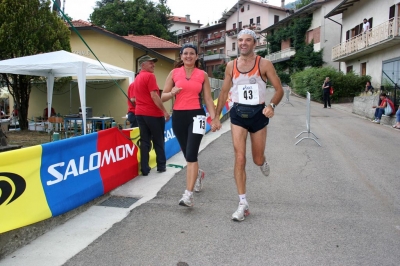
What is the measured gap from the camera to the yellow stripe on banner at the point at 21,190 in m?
3.23

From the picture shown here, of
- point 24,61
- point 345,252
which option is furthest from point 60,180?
point 24,61

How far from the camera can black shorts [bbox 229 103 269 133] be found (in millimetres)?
4191

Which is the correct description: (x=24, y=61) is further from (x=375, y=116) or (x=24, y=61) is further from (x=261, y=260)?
(x=375, y=116)

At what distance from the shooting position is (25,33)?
44.9ft

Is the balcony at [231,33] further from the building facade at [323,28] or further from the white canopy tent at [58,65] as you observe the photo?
the white canopy tent at [58,65]

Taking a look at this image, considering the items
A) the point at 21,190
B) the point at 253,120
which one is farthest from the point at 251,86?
the point at 21,190

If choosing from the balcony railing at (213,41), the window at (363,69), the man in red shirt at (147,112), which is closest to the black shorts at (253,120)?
the man in red shirt at (147,112)

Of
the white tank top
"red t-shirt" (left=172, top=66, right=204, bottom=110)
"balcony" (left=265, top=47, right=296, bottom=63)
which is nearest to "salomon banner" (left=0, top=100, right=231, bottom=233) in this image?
"red t-shirt" (left=172, top=66, right=204, bottom=110)

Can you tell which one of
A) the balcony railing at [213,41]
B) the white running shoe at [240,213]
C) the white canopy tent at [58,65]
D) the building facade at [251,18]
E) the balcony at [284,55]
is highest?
the building facade at [251,18]

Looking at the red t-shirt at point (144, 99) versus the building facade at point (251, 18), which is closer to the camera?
the red t-shirt at point (144, 99)

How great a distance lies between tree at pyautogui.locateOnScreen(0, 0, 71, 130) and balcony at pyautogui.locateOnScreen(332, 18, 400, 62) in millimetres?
17583

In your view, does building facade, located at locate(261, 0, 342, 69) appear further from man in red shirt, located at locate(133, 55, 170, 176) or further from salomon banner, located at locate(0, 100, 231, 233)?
salomon banner, located at locate(0, 100, 231, 233)

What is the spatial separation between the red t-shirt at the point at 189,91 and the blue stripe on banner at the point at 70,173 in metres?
1.24

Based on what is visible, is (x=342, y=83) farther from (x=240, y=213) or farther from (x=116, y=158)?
(x=240, y=213)
